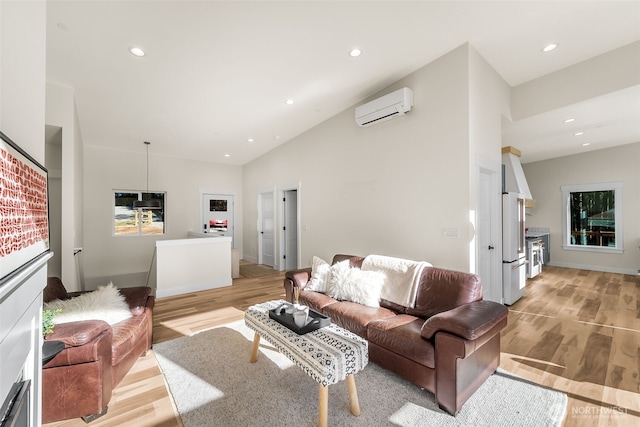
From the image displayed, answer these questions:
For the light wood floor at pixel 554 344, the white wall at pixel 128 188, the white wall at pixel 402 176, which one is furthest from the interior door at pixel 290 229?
the white wall at pixel 128 188

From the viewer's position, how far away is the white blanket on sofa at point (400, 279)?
8.82ft

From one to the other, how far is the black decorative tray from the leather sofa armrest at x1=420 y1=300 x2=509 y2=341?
76 cm

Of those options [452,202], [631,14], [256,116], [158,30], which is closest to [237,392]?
[452,202]

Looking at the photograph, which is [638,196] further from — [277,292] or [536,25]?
[277,292]

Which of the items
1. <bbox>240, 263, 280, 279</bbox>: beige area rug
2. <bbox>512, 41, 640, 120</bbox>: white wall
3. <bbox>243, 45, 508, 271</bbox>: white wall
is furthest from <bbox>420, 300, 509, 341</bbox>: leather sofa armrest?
<bbox>240, 263, 280, 279</bbox>: beige area rug

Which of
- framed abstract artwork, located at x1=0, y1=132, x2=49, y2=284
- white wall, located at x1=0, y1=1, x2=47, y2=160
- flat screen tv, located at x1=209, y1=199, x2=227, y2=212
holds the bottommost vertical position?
framed abstract artwork, located at x1=0, y1=132, x2=49, y2=284

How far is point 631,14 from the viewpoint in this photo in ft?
8.37

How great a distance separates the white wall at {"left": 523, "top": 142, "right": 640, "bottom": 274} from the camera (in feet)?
18.6

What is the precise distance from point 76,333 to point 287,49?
2962mm

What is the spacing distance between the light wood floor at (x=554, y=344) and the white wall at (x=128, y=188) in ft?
9.61

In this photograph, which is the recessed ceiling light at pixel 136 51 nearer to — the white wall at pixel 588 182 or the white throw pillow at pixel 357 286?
the white throw pillow at pixel 357 286

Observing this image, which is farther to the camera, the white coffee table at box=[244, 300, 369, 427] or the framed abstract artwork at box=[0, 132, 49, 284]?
the white coffee table at box=[244, 300, 369, 427]

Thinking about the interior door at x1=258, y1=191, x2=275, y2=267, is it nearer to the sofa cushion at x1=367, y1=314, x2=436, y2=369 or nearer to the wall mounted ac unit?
the wall mounted ac unit

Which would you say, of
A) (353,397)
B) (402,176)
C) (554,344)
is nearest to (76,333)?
(353,397)
